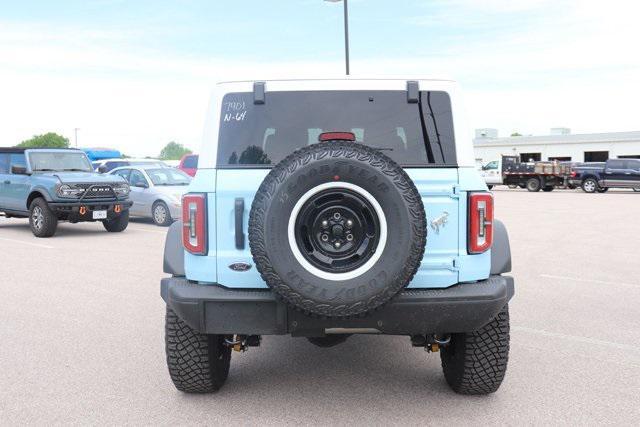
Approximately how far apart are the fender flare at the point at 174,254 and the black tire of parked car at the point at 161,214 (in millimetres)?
12332

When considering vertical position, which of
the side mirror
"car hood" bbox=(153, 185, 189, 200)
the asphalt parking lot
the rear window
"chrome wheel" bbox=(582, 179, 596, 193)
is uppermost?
the rear window

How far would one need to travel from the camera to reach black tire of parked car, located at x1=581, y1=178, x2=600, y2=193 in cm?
3544

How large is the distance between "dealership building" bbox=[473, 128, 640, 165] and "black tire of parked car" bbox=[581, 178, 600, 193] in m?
19.6

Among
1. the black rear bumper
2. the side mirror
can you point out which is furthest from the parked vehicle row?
the black rear bumper

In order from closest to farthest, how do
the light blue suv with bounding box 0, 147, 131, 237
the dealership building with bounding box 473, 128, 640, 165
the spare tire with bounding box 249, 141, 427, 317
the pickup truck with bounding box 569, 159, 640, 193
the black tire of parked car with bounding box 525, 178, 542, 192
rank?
the spare tire with bounding box 249, 141, 427, 317, the light blue suv with bounding box 0, 147, 131, 237, the pickup truck with bounding box 569, 159, 640, 193, the black tire of parked car with bounding box 525, 178, 542, 192, the dealership building with bounding box 473, 128, 640, 165

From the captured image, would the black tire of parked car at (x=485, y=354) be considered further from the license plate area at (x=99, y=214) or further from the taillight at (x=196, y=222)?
the license plate area at (x=99, y=214)

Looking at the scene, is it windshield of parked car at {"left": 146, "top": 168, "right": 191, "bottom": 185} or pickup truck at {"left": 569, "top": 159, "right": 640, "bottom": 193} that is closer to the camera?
windshield of parked car at {"left": 146, "top": 168, "right": 191, "bottom": 185}

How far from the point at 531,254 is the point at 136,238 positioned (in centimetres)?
786

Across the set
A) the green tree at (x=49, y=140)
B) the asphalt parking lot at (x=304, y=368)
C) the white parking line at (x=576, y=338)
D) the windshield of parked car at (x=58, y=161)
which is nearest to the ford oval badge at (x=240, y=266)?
the asphalt parking lot at (x=304, y=368)

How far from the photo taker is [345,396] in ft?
14.3

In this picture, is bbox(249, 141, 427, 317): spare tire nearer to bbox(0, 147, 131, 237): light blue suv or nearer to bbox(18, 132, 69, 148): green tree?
bbox(0, 147, 131, 237): light blue suv

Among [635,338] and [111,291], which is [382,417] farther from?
[111,291]

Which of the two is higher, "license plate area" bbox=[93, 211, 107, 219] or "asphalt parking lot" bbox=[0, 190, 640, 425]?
"license plate area" bbox=[93, 211, 107, 219]

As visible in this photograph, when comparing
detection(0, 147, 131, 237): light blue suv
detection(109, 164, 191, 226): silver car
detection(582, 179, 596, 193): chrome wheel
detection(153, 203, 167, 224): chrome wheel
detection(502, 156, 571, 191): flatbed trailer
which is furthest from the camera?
detection(502, 156, 571, 191): flatbed trailer
